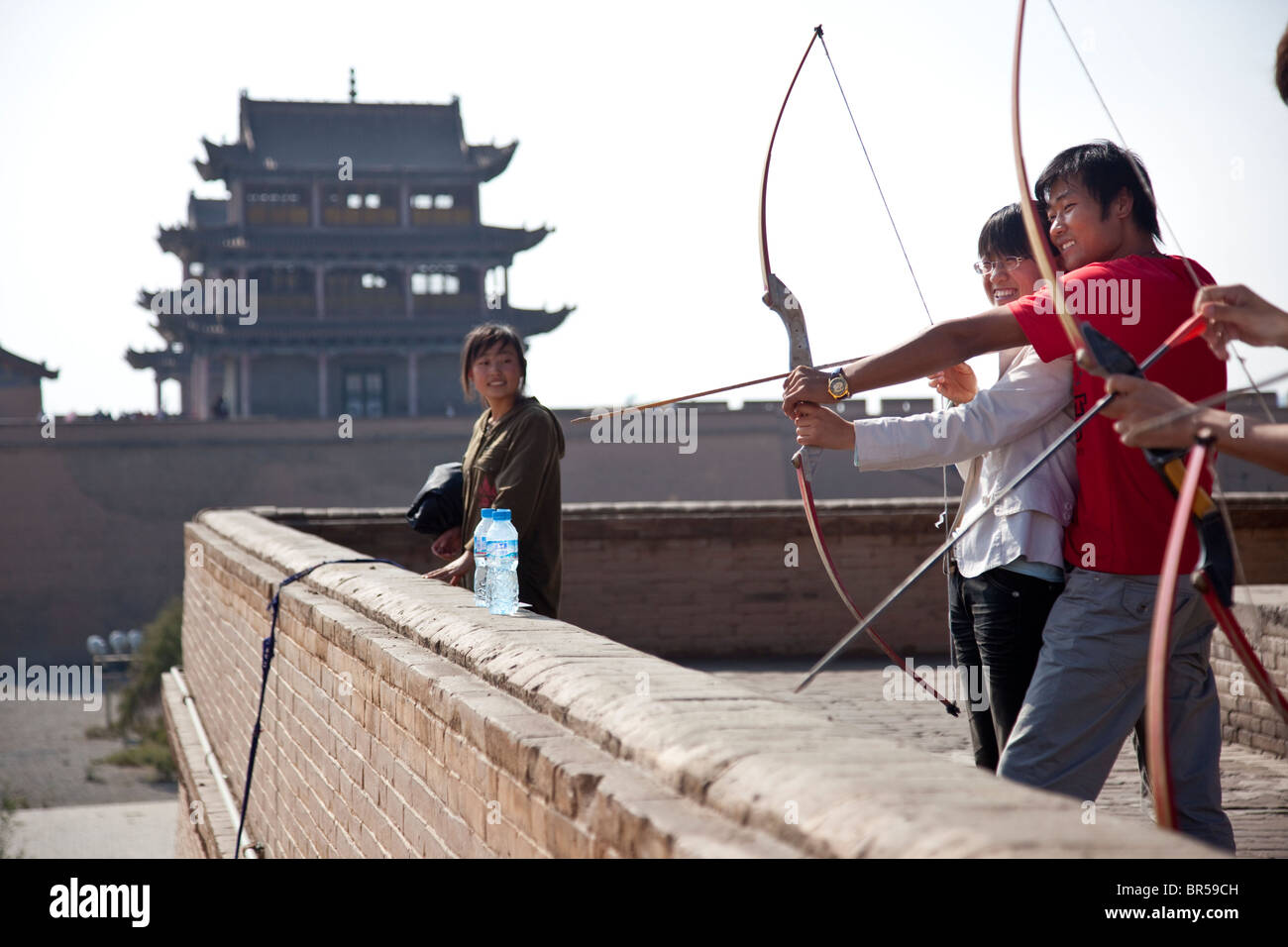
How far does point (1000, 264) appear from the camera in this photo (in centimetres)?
294

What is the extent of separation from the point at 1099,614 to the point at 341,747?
2475 mm

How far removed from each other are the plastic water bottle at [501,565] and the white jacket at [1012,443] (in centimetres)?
127

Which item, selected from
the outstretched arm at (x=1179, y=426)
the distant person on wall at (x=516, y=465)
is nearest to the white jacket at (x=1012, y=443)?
the outstretched arm at (x=1179, y=426)

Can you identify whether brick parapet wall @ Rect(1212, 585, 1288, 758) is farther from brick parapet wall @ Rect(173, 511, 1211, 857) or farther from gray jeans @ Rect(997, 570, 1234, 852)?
brick parapet wall @ Rect(173, 511, 1211, 857)

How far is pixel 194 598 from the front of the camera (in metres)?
9.73

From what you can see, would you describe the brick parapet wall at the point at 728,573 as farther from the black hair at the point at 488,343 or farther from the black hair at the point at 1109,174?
the black hair at the point at 1109,174

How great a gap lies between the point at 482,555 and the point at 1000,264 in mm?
1546

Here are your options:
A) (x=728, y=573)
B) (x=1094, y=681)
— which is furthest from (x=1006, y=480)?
(x=728, y=573)

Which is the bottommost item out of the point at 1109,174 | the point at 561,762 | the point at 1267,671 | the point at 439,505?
the point at 1267,671

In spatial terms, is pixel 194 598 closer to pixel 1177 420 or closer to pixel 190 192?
pixel 1177 420

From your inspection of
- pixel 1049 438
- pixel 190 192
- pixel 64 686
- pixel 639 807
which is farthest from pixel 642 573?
pixel 190 192

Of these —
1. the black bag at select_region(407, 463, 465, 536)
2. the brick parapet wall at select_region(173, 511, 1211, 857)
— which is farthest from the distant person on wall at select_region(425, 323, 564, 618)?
the black bag at select_region(407, 463, 465, 536)

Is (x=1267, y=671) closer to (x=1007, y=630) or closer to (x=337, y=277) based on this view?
(x=1007, y=630)

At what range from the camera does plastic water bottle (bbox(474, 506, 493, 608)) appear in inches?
144
